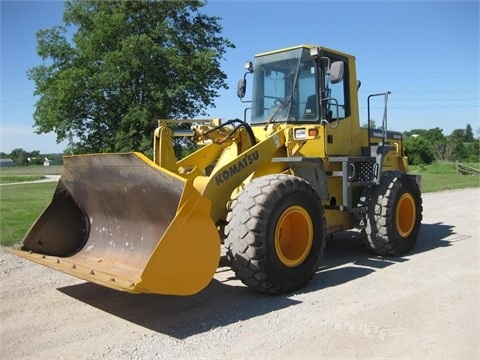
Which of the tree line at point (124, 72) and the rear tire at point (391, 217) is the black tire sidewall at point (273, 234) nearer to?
the rear tire at point (391, 217)

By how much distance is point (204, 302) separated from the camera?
5.02 m

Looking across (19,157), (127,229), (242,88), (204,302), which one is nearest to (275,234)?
(204,302)

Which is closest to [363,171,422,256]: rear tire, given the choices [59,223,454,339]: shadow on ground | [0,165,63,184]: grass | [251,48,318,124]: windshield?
[59,223,454,339]: shadow on ground

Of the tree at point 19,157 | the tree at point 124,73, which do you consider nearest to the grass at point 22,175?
the tree at point 124,73

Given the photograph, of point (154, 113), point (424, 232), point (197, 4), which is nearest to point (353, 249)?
point (424, 232)

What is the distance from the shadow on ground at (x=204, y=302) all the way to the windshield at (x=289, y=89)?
2076mm

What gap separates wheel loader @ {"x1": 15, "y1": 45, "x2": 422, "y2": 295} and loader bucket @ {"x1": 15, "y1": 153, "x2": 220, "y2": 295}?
0.01m

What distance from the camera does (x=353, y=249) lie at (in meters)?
7.75

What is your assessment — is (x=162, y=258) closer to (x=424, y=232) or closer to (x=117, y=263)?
(x=117, y=263)

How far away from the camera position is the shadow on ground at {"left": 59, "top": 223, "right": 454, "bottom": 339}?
446 centimetres

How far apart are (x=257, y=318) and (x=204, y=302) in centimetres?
74

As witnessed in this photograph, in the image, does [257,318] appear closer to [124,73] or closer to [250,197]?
[250,197]

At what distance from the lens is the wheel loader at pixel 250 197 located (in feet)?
14.6

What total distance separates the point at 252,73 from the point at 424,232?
4.68 metres
